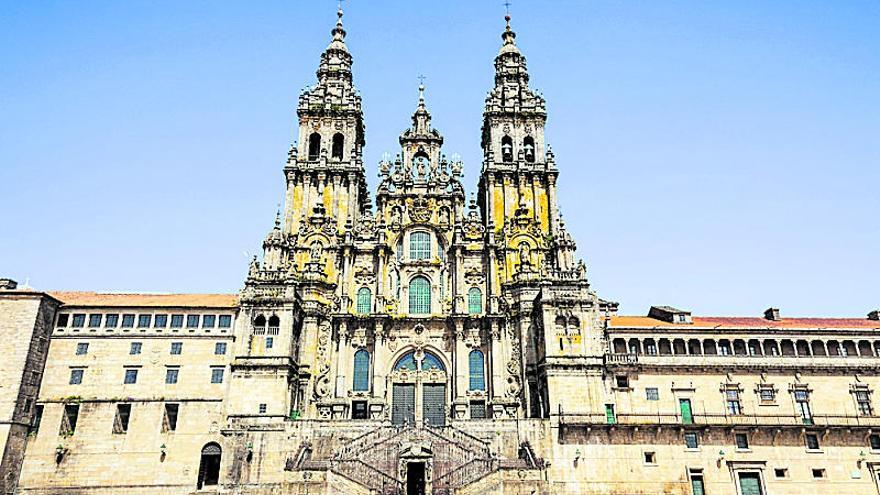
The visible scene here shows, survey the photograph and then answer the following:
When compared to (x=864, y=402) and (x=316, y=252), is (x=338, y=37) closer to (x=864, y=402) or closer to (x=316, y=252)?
(x=316, y=252)

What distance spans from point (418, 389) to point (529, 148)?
2547 cm

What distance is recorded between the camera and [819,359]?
168 feet

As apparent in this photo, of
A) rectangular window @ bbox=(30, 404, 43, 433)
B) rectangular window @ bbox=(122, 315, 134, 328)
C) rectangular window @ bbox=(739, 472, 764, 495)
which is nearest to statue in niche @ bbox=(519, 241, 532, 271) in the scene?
rectangular window @ bbox=(739, 472, 764, 495)

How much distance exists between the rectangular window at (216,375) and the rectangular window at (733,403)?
3731 cm

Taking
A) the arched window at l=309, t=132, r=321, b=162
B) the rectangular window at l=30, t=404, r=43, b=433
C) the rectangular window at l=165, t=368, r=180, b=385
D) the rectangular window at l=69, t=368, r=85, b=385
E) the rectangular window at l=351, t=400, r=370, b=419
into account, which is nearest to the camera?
the rectangular window at l=30, t=404, r=43, b=433

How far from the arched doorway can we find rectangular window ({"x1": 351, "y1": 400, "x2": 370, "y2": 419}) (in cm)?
223

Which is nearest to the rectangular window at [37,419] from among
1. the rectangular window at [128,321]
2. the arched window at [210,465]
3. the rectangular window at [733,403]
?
the rectangular window at [128,321]

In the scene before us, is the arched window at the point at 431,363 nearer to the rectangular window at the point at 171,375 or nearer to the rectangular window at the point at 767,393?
the rectangular window at the point at 171,375

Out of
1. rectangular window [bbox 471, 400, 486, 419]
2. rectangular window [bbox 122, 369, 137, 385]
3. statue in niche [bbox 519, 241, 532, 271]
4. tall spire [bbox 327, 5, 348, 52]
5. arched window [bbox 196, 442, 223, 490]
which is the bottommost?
arched window [bbox 196, 442, 223, 490]

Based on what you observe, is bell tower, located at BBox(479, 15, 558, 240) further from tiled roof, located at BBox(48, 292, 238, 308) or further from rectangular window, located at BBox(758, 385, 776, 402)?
tiled roof, located at BBox(48, 292, 238, 308)

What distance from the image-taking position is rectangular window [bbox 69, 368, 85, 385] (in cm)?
4847

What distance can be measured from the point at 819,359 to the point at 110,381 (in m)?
52.6

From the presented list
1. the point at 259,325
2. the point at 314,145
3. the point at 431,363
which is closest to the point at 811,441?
the point at 431,363

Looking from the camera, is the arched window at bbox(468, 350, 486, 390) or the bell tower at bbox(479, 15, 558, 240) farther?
the bell tower at bbox(479, 15, 558, 240)
